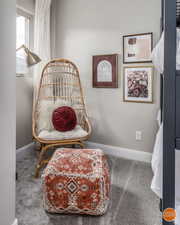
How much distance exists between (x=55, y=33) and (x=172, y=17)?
8.01 ft

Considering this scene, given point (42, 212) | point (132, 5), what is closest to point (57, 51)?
point (132, 5)

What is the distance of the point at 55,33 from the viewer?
2.96 metres

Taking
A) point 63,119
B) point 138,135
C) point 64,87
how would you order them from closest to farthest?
point 63,119 → point 138,135 → point 64,87

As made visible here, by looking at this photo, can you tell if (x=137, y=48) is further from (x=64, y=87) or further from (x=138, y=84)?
(x=64, y=87)

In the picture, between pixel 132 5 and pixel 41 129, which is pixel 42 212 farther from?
pixel 132 5

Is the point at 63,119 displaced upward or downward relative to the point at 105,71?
downward

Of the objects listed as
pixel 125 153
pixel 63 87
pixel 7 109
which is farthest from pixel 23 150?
pixel 7 109

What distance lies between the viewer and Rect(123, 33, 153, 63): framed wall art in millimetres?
2322

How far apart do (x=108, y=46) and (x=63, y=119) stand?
3.90 ft

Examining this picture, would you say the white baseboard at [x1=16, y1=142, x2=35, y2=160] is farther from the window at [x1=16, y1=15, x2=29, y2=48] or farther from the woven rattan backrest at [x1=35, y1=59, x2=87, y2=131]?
the window at [x1=16, y1=15, x2=29, y2=48]

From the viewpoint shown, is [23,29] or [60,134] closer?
[60,134]

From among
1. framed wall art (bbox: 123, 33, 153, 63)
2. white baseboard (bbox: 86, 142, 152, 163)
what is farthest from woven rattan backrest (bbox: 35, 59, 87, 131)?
framed wall art (bbox: 123, 33, 153, 63)

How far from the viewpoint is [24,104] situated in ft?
8.63

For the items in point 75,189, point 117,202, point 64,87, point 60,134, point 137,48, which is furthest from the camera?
point 64,87
